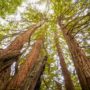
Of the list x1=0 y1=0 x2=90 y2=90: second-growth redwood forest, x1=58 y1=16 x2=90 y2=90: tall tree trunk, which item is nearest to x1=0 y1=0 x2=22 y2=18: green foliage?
x1=0 y1=0 x2=90 y2=90: second-growth redwood forest

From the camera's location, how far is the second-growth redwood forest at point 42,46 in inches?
148

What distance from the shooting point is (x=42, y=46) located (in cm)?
771

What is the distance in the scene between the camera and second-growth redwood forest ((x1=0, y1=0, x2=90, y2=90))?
3.76 metres

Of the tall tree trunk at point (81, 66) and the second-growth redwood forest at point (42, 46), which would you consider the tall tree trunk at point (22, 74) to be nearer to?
the second-growth redwood forest at point (42, 46)

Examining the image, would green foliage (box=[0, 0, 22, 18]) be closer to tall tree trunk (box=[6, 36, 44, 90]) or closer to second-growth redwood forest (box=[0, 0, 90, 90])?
second-growth redwood forest (box=[0, 0, 90, 90])

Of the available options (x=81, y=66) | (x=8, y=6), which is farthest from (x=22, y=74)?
(x=8, y=6)

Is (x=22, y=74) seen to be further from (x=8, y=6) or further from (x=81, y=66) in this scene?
(x=8, y=6)

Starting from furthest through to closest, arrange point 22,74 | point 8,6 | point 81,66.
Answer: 1. point 8,6
2. point 81,66
3. point 22,74

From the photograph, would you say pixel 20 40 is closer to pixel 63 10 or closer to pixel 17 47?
pixel 17 47

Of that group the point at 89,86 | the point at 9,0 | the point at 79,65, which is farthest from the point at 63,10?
the point at 89,86

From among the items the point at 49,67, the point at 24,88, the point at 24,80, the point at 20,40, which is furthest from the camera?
the point at 49,67

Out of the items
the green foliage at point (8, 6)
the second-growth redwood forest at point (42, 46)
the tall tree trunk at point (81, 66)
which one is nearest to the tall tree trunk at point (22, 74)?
the second-growth redwood forest at point (42, 46)

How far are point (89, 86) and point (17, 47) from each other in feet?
7.11

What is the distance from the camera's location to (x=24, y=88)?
3139 millimetres
